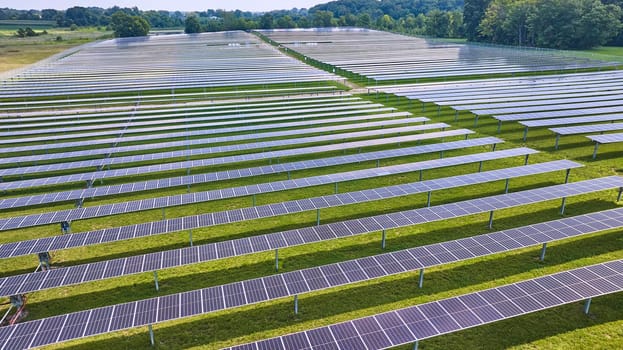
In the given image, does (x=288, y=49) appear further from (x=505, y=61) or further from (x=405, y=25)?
(x=405, y=25)

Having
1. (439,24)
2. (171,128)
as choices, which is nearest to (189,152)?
(171,128)

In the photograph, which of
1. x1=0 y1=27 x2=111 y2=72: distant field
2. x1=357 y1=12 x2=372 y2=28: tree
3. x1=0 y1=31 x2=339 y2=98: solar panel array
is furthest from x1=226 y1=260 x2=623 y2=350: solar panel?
x1=357 y1=12 x2=372 y2=28: tree

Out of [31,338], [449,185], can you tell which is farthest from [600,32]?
[31,338]

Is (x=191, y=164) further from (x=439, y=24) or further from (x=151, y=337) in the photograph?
(x=439, y=24)

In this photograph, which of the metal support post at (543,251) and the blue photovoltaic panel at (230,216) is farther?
the blue photovoltaic panel at (230,216)

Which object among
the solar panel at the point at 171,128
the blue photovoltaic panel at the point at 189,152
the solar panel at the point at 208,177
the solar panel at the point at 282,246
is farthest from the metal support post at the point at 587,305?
the solar panel at the point at 171,128

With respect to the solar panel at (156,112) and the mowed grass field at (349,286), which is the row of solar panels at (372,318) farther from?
the solar panel at (156,112)
